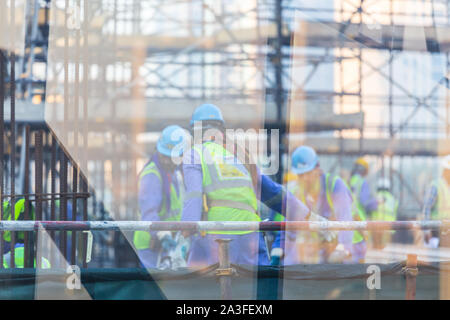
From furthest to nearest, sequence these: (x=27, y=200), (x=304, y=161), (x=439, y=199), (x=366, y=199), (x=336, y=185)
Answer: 1. (x=366, y=199)
2. (x=439, y=199)
3. (x=304, y=161)
4. (x=336, y=185)
5. (x=27, y=200)

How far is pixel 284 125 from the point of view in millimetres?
15305

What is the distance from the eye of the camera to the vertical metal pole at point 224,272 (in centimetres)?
381

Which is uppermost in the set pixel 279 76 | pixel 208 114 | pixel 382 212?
pixel 279 76

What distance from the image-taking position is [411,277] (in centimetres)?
402

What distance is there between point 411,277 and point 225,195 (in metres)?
2.31

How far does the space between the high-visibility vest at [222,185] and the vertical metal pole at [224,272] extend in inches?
86.4

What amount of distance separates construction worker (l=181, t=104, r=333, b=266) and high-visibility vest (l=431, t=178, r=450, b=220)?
4.79 m

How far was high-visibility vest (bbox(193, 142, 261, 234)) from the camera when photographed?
6.09 m

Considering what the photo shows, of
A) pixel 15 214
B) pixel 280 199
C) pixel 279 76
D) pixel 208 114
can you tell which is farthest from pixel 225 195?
pixel 279 76

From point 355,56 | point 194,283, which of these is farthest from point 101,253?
point 194,283

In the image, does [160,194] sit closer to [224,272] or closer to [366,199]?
[224,272]

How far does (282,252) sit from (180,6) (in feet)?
47.5

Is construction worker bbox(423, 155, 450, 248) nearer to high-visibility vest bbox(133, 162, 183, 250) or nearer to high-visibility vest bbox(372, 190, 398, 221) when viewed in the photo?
high-visibility vest bbox(372, 190, 398, 221)
